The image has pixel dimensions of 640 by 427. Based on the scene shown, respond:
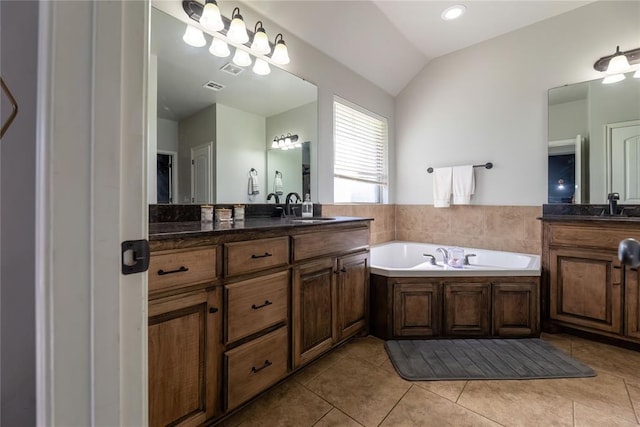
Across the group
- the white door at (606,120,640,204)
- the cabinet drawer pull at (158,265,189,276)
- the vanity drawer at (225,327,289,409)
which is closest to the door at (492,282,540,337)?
the white door at (606,120,640,204)

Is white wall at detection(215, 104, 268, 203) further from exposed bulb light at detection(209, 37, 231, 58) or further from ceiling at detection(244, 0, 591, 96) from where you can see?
ceiling at detection(244, 0, 591, 96)

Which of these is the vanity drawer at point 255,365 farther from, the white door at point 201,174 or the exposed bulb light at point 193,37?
the exposed bulb light at point 193,37

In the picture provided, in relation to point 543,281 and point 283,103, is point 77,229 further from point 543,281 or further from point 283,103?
point 543,281

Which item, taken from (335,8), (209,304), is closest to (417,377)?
(209,304)

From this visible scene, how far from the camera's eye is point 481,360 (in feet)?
6.11

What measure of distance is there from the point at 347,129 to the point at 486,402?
95.3 inches

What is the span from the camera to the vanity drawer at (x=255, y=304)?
1284 millimetres


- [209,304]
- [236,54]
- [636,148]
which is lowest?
[209,304]

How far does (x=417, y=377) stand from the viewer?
169cm

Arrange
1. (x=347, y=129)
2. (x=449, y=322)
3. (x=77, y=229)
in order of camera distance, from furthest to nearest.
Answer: (x=347, y=129) → (x=449, y=322) → (x=77, y=229)

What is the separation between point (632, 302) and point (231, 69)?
3202 mm

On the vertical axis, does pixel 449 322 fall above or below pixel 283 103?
below

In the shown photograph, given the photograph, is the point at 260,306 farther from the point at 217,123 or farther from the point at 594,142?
the point at 594,142

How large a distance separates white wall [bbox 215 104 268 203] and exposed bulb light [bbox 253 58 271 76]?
1.05ft
